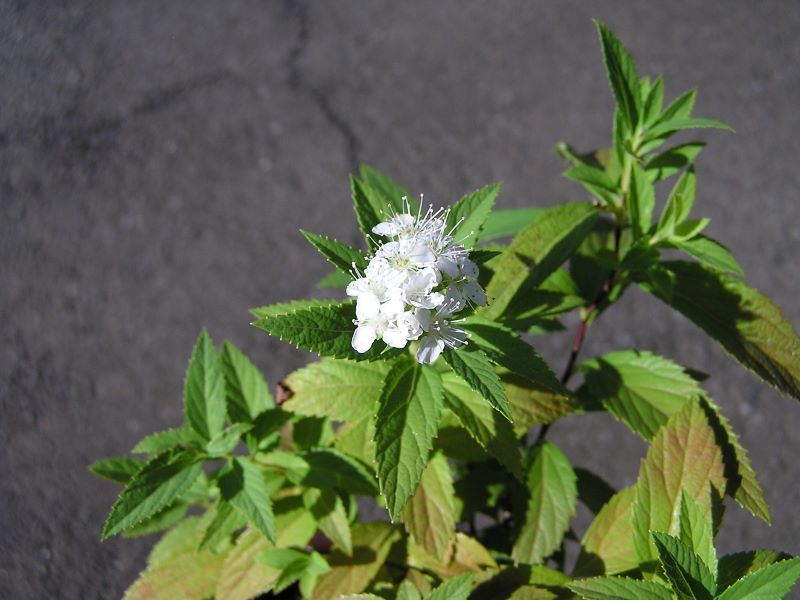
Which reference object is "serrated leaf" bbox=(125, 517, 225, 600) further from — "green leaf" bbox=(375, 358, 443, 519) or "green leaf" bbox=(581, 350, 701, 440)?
"green leaf" bbox=(581, 350, 701, 440)

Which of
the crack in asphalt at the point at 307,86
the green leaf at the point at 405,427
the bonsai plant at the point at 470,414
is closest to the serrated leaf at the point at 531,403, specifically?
the bonsai plant at the point at 470,414

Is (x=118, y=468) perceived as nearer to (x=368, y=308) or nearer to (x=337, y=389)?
(x=337, y=389)

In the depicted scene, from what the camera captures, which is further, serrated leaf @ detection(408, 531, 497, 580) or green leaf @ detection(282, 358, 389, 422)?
serrated leaf @ detection(408, 531, 497, 580)

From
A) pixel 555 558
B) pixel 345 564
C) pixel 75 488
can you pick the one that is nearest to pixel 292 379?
pixel 345 564

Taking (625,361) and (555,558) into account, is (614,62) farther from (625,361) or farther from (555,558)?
(555,558)

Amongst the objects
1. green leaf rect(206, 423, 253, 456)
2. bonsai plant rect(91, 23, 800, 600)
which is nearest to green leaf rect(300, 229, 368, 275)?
bonsai plant rect(91, 23, 800, 600)

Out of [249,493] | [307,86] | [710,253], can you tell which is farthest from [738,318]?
[307,86]
